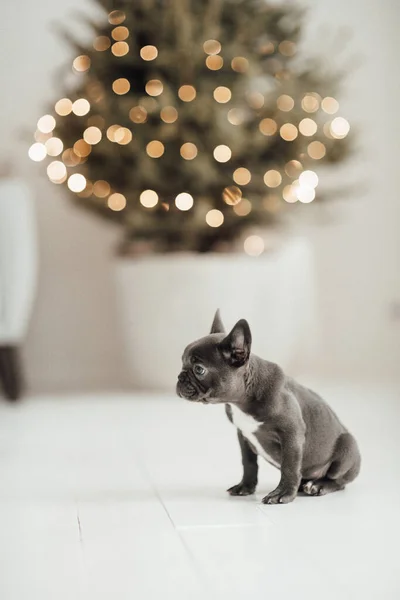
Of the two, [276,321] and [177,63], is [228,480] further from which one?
[177,63]

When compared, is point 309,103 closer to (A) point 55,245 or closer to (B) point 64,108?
(B) point 64,108

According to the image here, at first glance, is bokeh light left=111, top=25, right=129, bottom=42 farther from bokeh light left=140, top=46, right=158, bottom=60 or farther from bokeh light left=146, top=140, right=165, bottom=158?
bokeh light left=146, top=140, right=165, bottom=158

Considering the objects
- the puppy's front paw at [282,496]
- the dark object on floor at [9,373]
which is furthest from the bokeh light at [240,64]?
the puppy's front paw at [282,496]

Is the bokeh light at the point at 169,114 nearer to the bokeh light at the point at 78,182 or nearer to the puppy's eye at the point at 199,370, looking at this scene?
the bokeh light at the point at 78,182

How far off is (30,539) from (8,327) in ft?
4.72

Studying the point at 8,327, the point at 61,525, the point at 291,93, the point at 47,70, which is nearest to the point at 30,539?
the point at 61,525

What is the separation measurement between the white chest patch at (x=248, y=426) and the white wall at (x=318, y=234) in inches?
69.6

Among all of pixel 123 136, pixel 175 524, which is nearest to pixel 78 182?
pixel 123 136

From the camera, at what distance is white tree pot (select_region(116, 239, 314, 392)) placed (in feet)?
8.84

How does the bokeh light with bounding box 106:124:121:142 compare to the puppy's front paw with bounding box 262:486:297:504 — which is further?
the bokeh light with bounding box 106:124:121:142

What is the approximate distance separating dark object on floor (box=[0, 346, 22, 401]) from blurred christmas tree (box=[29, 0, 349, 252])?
55 cm

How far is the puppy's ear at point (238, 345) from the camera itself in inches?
51.8

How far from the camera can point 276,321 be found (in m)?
2.75

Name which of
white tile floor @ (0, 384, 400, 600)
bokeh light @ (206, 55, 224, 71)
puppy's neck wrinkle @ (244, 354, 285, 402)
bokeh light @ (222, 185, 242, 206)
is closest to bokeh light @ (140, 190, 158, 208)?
bokeh light @ (222, 185, 242, 206)
